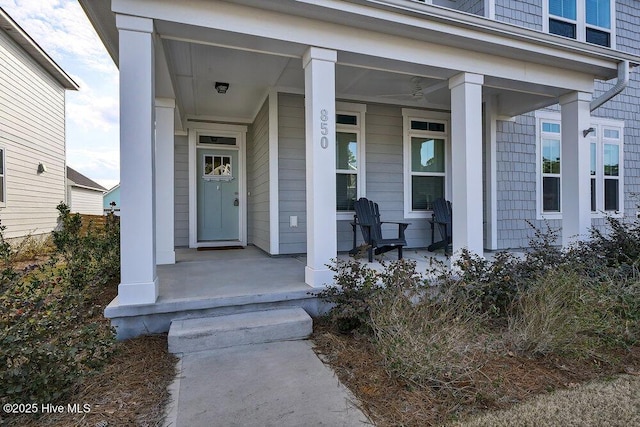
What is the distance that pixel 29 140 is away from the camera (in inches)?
338

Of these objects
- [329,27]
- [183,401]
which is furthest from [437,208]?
[183,401]

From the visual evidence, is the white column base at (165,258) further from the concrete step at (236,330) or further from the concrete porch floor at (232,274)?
the concrete step at (236,330)

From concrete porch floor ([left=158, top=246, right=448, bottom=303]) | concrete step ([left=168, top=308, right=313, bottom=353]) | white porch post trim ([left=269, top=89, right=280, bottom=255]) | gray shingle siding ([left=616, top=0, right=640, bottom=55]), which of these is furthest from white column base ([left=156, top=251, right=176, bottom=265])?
gray shingle siding ([left=616, top=0, right=640, bottom=55])

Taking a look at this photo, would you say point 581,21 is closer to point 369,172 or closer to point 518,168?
point 518,168

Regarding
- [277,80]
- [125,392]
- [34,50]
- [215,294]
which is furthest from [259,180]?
[34,50]

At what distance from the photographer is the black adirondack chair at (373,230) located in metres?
4.68

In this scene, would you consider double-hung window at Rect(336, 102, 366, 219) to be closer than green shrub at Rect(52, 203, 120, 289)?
No

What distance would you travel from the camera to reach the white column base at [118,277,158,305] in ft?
9.27

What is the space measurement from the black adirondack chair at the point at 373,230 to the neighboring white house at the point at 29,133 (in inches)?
282

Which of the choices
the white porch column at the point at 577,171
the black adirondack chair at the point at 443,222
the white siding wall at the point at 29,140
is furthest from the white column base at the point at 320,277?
the white siding wall at the point at 29,140

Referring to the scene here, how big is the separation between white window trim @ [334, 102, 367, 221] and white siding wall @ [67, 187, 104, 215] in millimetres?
12466

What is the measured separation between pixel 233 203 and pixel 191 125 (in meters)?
1.63

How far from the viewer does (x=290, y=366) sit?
2.43 metres

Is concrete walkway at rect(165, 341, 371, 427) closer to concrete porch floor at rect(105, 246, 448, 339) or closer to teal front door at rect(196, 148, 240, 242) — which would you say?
concrete porch floor at rect(105, 246, 448, 339)
